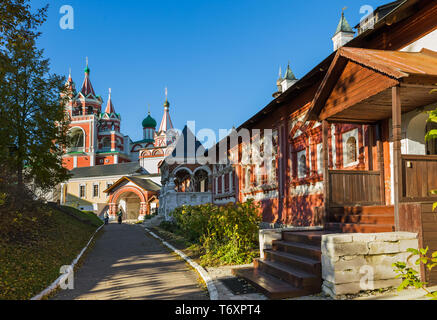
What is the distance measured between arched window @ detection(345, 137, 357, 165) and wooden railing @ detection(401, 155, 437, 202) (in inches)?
131

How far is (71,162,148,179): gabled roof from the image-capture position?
5252 cm

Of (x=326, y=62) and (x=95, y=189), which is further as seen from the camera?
(x=95, y=189)

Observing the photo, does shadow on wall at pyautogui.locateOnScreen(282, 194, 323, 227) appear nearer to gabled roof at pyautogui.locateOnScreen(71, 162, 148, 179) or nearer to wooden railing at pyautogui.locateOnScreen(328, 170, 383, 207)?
wooden railing at pyautogui.locateOnScreen(328, 170, 383, 207)

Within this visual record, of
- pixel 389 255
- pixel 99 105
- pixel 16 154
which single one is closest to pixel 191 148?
pixel 16 154

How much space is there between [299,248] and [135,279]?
11.2ft

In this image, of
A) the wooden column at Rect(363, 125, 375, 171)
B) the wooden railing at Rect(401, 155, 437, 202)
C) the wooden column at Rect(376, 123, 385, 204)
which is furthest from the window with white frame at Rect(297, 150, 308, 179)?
the wooden railing at Rect(401, 155, 437, 202)

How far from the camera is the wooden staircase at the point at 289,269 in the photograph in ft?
16.8

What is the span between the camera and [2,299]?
5309mm

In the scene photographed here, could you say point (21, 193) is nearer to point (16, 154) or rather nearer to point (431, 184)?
point (16, 154)

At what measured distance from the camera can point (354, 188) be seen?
7613 mm

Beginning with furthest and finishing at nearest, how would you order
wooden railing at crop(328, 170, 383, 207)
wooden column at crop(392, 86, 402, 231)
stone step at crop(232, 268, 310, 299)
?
wooden railing at crop(328, 170, 383, 207)
wooden column at crop(392, 86, 402, 231)
stone step at crop(232, 268, 310, 299)

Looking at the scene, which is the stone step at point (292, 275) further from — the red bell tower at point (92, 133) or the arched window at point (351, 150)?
the red bell tower at point (92, 133)

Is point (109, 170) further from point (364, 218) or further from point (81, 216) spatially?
point (364, 218)

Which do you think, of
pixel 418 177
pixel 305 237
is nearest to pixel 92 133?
pixel 305 237
